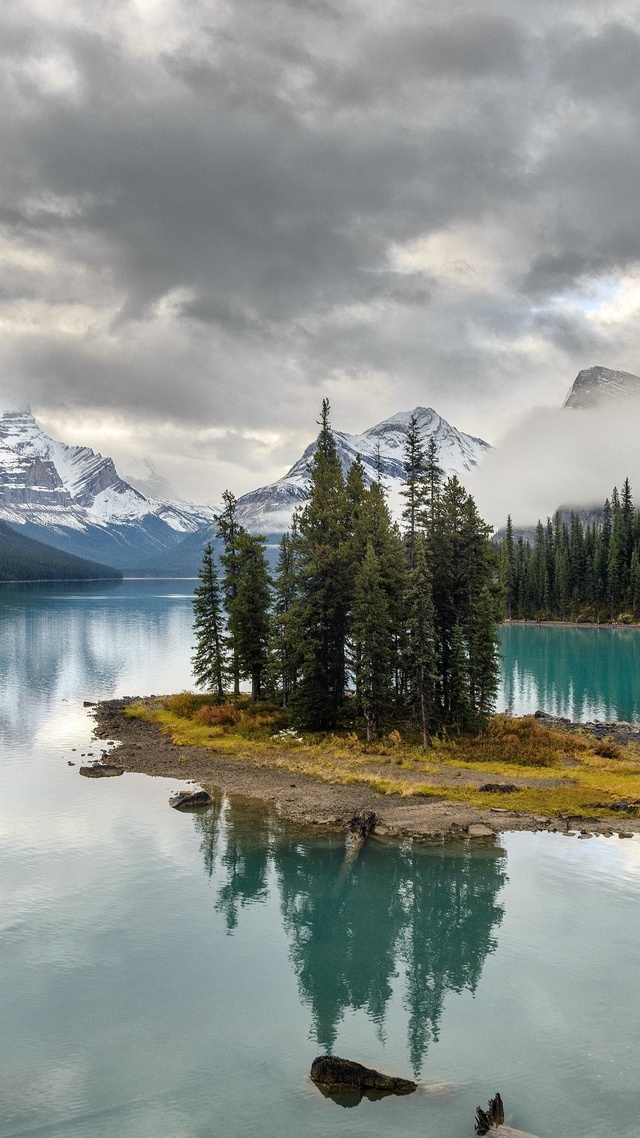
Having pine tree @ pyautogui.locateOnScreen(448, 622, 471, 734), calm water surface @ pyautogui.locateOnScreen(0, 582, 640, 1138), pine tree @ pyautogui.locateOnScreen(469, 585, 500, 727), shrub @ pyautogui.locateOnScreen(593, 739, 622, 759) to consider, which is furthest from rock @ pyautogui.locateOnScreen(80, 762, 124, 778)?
shrub @ pyautogui.locateOnScreen(593, 739, 622, 759)

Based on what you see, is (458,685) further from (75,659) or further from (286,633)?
(75,659)

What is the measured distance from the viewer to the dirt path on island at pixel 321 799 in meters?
35.8

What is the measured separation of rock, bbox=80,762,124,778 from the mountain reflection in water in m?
10.8

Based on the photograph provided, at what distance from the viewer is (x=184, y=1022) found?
20781 mm

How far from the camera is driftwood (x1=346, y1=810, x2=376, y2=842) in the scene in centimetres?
3496

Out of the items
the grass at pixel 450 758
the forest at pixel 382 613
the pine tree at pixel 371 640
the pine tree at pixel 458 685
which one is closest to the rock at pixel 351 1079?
the grass at pixel 450 758

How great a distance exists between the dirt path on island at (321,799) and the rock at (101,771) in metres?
0.95

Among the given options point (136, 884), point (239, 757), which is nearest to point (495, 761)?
point (239, 757)

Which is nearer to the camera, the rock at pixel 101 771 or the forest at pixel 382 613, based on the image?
the rock at pixel 101 771

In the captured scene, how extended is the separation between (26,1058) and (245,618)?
43.8 metres

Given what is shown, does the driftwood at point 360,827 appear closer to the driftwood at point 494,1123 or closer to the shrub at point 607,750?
the driftwood at point 494,1123

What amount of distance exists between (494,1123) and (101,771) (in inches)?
1398

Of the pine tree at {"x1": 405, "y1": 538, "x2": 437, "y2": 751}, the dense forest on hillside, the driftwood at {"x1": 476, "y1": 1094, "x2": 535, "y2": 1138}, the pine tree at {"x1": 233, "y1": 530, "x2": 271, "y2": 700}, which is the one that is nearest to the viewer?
the driftwood at {"x1": 476, "y1": 1094, "x2": 535, "y2": 1138}

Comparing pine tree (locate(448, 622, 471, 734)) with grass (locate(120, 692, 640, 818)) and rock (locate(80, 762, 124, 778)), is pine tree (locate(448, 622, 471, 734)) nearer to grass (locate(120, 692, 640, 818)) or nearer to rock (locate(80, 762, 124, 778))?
grass (locate(120, 692, 640, 818))
